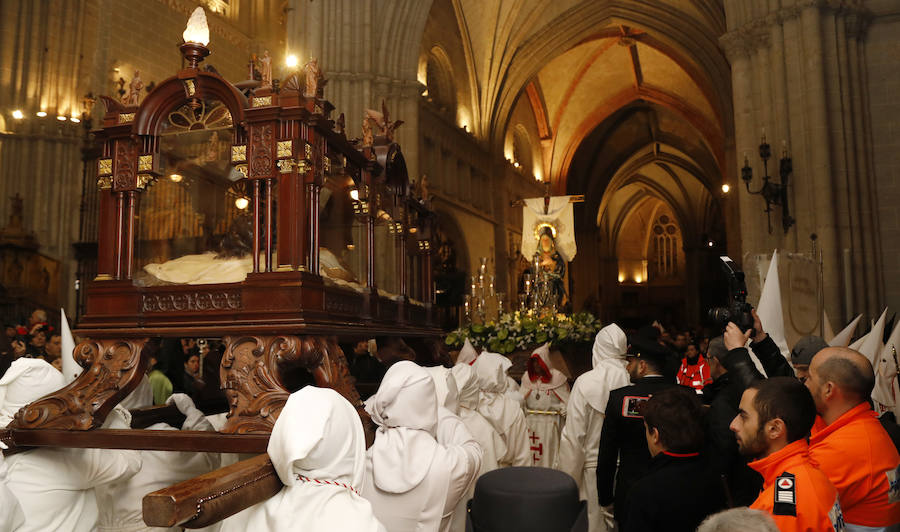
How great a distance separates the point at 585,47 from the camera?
2575 cm

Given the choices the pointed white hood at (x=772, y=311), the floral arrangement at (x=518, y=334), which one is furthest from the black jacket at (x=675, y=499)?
the floral arrangement at (x=518, y=334)

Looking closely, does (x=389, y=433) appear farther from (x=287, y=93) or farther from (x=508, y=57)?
(x=508, y=57)

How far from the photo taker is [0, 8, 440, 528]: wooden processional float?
3.83 meters

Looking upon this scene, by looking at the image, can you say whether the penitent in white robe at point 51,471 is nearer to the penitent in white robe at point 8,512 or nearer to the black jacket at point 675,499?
the penitent in white robe at point 8,512

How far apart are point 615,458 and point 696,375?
582 cm

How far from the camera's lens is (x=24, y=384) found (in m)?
3.73

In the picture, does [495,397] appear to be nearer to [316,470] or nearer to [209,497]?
[316,470]

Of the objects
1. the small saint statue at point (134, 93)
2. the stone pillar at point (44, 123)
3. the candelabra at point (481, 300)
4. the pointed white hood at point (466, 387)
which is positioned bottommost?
the pointed white hood at point (466, 387)

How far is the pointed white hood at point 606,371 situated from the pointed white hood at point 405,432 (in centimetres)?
219

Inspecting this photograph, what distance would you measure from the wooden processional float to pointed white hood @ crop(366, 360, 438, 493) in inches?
29.3

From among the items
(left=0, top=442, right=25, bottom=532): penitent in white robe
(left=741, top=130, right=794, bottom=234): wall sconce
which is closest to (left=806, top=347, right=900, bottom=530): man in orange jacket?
(left=0, top=442, right=25, bottom=532): penitent in white robe

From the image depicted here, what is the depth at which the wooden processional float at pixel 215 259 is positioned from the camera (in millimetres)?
3832

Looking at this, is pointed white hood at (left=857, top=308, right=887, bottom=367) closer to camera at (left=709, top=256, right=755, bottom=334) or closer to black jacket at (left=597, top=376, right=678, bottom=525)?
black jacket at (left=597, top=376, right=678, bottom=525)

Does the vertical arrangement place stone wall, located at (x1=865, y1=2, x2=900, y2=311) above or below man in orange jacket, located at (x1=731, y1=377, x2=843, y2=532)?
above
